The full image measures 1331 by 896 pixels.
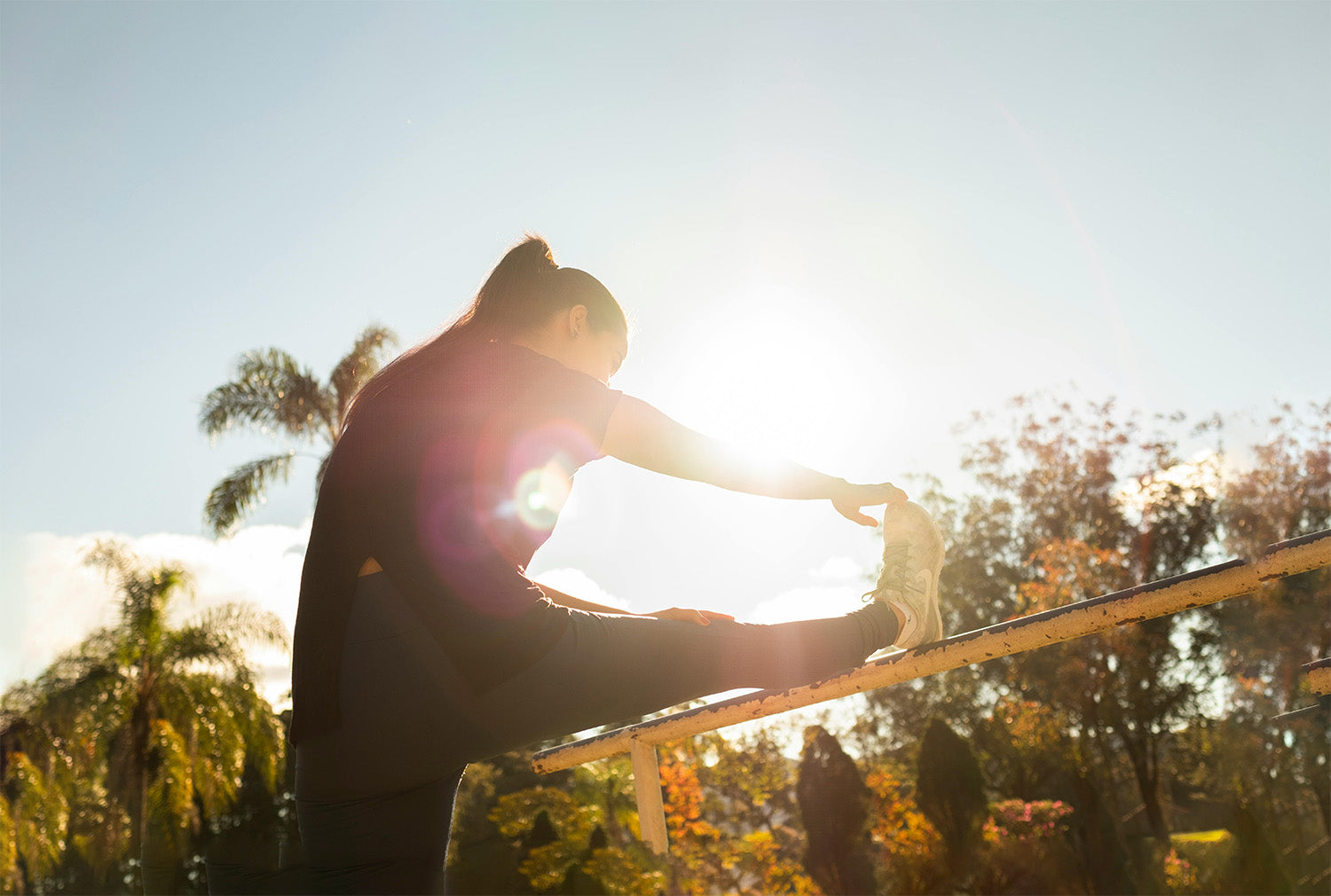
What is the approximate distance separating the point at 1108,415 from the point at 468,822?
18.0 m

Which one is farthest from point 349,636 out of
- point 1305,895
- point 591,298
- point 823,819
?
point 1305,895

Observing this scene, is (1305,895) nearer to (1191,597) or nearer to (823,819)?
(823,819)

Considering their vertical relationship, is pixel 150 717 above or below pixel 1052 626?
above

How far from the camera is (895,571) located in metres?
1.94

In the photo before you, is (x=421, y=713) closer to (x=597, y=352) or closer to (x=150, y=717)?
(x=597, y=352)

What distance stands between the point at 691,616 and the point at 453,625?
0.44 metres

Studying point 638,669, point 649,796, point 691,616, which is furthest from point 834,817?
point 638,669

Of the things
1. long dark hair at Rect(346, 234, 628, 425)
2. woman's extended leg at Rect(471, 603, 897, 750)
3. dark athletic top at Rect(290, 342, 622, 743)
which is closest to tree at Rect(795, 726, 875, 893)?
woman's extended leg at Rect(471, 603, 897, 750)

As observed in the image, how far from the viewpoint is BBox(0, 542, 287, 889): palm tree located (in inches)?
536

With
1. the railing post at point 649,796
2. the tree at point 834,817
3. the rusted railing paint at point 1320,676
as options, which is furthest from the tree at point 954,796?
→ the rusted railing paint at point 1320,676

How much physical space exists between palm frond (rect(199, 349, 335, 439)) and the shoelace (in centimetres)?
1387

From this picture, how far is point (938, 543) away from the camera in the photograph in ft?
6.56

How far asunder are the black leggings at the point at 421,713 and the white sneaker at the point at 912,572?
608 millimetres

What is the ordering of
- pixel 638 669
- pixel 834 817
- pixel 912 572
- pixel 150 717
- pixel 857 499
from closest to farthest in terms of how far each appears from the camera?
pixel 638 669 → pixel 857 499 → pixel 912 572 → pixel 834 817 → pixel 150 717
